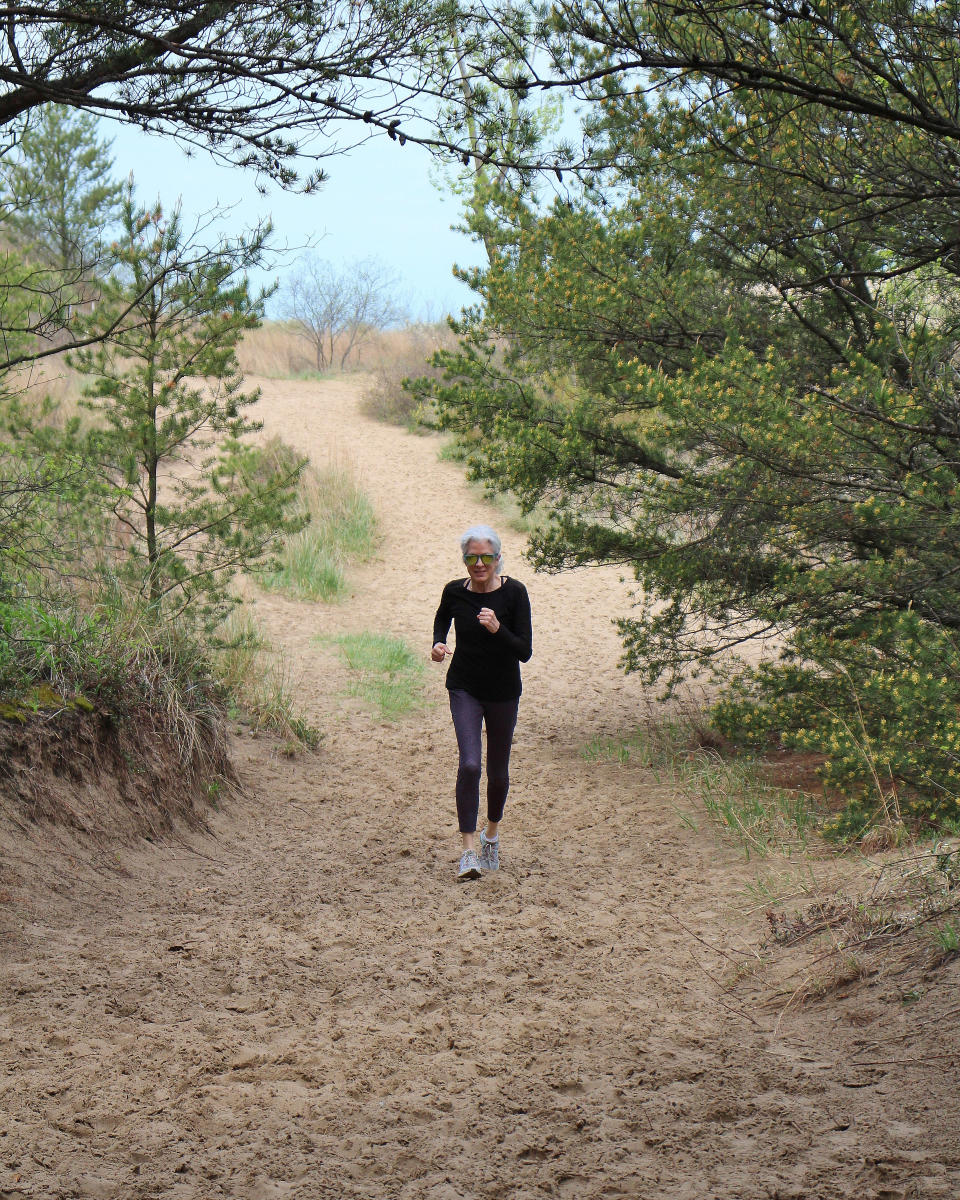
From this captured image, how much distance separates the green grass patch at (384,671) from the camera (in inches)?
447

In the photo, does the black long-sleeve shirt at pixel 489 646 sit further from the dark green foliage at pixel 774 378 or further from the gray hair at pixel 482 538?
the dark green foliage at pixel 774 378

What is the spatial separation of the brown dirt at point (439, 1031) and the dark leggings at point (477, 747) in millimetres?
462

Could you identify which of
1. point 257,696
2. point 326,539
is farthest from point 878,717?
point 326,539

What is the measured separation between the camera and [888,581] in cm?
663

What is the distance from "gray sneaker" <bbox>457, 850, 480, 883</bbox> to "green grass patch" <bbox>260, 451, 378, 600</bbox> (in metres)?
8.30

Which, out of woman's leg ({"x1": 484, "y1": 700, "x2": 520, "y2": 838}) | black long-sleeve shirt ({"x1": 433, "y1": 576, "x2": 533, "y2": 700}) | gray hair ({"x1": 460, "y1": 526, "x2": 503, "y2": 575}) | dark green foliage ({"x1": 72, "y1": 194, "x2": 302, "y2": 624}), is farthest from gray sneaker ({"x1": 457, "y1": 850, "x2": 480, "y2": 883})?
dark green foliage ({"x1": 72, "y1": 194, "x2": 302, "y2": 624})

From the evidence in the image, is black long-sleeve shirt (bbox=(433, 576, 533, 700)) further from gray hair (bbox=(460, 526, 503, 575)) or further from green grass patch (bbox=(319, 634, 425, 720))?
green grass patch (bbox=(319, 634, 425, 720))

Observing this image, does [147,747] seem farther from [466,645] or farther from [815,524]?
[815,524]

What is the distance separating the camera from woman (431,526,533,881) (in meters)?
6.03

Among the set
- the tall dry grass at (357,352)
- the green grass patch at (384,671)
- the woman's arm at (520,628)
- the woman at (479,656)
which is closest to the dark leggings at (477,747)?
the woman at (479,656)

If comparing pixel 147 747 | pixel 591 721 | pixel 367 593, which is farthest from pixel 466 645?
pixel 367 593

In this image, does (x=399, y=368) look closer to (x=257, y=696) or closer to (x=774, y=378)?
(x=257, y=696)

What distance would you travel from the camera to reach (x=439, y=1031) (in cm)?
432

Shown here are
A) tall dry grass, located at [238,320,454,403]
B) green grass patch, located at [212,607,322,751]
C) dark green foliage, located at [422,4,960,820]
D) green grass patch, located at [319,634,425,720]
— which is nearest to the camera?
dark green foliage, located at [422,4,960,820]
